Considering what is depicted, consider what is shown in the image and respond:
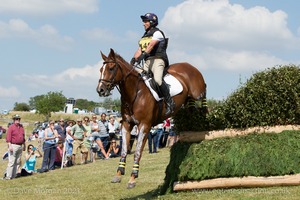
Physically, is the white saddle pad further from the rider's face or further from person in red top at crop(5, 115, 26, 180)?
person in red top at crop(5, 115, 26, 180)

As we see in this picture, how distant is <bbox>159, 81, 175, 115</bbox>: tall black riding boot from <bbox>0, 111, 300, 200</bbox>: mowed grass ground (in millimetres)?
1916

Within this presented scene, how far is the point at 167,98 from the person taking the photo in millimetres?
9789

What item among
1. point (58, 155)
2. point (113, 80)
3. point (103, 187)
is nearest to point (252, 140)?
point (113, 80)

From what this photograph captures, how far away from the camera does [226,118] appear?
1043 centimetres

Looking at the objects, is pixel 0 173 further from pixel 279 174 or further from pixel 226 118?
pixel 279 174

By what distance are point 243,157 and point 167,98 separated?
2.08 metres

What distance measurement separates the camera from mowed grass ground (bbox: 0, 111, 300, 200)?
9102 mm

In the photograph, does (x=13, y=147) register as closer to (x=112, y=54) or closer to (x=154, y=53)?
(x=154, y=53)

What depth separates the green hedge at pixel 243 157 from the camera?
9297mm

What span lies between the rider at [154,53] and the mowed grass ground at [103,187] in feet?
7.50

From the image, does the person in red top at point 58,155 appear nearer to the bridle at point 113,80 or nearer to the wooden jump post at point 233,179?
the wooden jump post at point 233,179

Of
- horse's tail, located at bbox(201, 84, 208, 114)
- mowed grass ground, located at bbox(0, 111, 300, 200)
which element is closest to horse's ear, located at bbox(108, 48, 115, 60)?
horse's tail, located at bbox(201, 84, 208, 114)

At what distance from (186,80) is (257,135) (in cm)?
215

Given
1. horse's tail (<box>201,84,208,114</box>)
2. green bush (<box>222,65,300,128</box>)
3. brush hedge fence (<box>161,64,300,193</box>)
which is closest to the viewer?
brush hedge fence (<box>161,64,300,193</box>)
